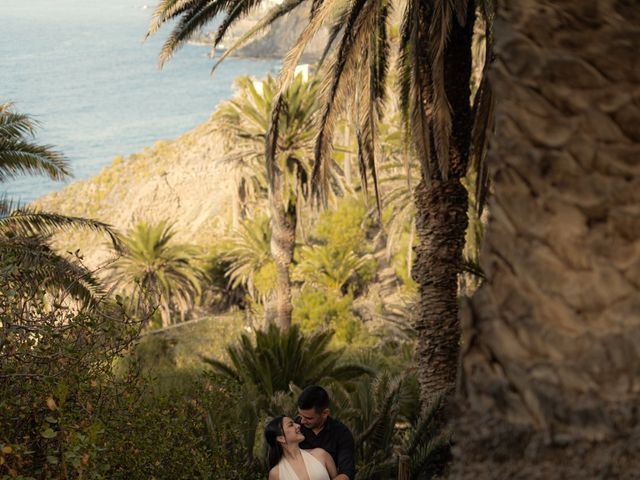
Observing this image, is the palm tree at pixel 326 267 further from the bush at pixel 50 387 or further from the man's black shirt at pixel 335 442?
the man's black shirt at pixel 335 442

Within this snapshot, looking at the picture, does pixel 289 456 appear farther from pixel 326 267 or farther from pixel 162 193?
pixel 162 193

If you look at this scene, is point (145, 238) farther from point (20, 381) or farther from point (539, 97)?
point (539, 97)

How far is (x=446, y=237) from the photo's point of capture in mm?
10375

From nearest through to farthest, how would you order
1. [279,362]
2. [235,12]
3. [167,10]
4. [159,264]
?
[235,12] → [167,10] → [279,362] → [159,264]

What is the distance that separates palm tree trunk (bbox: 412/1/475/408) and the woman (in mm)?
4956

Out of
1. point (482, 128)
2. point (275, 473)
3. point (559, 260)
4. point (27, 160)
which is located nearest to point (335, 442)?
point (275, 473)

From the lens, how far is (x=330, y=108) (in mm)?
10539

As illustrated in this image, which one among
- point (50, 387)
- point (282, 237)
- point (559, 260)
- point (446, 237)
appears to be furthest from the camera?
point (282, 237)

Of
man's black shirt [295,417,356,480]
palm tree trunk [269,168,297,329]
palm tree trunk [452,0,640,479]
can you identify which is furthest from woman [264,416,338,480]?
palm tree trunk [269,168,297,329]

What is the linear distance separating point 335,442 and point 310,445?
17cm

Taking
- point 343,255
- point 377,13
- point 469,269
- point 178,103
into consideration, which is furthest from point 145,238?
point 178,103

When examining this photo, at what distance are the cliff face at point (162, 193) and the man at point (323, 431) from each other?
7283 cm

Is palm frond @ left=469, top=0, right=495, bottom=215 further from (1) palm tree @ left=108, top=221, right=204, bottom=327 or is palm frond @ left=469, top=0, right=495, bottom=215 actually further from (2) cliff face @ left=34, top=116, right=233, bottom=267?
(2) cliff face @ left=34, top=116, right=233, bottom=267

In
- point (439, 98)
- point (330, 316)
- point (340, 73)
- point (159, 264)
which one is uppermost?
point (340, 73)
